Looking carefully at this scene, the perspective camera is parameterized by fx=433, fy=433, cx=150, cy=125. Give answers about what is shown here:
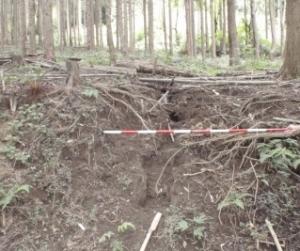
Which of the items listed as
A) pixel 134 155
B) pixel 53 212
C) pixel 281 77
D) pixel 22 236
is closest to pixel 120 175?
pixel 134 155

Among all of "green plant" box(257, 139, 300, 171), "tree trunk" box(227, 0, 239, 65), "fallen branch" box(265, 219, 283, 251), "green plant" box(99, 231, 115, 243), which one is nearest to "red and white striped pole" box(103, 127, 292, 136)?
"green plant" box(257, 139, 300, 171)

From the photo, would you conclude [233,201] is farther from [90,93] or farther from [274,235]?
[90,93]

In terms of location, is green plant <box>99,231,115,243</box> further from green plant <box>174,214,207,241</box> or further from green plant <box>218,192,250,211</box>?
green plant <box>218,192,250,211</box>

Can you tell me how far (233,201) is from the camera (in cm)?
552

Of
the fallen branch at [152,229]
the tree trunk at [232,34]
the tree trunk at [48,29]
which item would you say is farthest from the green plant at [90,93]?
the tree trunk at [232,34]

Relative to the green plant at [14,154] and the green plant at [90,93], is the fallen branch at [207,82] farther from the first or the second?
the green plant at [14,154]

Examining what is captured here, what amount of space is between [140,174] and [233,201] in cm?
137

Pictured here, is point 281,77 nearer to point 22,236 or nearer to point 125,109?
point 125,109

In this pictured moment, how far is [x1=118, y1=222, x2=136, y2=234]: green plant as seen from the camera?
5355mm

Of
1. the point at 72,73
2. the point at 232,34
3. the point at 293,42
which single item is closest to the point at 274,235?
the point at 72,73

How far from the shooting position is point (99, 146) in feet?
21.1

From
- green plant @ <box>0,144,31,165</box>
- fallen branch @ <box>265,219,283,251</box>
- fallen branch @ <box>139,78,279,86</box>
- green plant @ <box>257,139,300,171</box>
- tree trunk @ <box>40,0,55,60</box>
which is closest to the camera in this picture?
fallen branch @ <box>265,219,283,251</box>

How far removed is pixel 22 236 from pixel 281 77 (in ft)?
18.8

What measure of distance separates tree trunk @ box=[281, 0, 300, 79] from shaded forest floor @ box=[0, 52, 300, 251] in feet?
2.28
